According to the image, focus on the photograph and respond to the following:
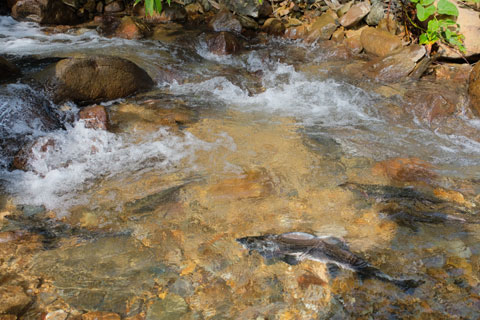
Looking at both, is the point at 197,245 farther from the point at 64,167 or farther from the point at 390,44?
the point at 390,44

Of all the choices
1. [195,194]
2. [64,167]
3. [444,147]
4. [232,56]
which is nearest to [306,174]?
[195,194]

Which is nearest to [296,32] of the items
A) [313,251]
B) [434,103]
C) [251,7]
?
[251,7]

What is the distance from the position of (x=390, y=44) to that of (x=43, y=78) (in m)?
5.59

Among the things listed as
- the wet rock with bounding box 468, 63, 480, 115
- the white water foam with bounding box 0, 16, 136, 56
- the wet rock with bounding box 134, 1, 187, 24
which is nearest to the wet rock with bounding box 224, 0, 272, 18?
the wet rock with bounding box 134, 1, 187, 24

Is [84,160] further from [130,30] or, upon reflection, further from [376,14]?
[376,14]

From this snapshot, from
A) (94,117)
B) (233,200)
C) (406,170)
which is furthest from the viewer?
(94,117)

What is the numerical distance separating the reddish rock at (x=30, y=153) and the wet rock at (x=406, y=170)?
3.28 m

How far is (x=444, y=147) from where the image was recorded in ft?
13.1

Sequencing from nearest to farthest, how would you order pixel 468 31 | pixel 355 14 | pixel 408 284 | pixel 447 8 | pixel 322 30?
pixel 408 284 → pixel 447 8 → pixel 468 31 → pixel 355 14 → pixel 322 30

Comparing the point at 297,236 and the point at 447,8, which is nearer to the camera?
the point at 297,236

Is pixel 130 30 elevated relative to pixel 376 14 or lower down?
lower down

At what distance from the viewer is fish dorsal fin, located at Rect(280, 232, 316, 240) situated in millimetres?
2443

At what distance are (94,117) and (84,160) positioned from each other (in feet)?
2.54

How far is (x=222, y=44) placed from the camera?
6.73 meters
